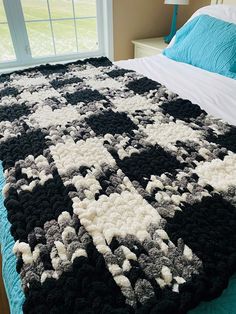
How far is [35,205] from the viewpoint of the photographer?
2.51ft

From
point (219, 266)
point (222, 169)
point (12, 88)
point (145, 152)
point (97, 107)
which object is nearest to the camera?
point (219, 266)

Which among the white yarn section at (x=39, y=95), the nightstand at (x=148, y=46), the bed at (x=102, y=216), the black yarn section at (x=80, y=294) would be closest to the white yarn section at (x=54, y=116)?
the bed at (x=102, y=216)

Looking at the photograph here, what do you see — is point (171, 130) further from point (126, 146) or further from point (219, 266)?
point (219, 266)

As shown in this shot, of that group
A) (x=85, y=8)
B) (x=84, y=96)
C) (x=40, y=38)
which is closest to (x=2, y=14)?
(x=40, y=38)

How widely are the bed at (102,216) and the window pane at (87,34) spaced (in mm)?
1693

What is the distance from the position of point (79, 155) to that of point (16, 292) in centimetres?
49

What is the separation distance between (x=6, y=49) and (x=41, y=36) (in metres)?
0.37

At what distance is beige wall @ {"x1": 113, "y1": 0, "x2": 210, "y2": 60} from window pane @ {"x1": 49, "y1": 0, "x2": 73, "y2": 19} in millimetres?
456

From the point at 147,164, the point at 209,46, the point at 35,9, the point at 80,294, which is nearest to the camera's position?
the point at 80,294

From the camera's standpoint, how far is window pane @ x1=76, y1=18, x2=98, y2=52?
9.29ft

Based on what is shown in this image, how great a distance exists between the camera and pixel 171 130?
1.12 m

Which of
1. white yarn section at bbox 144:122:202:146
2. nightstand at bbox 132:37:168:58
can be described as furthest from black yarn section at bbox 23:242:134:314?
nightstand at bbox 132:37:168:58

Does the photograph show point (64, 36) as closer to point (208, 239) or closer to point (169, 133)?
point (169, 133)

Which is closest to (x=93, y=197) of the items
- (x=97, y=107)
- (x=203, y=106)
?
(x=97, y=107)
